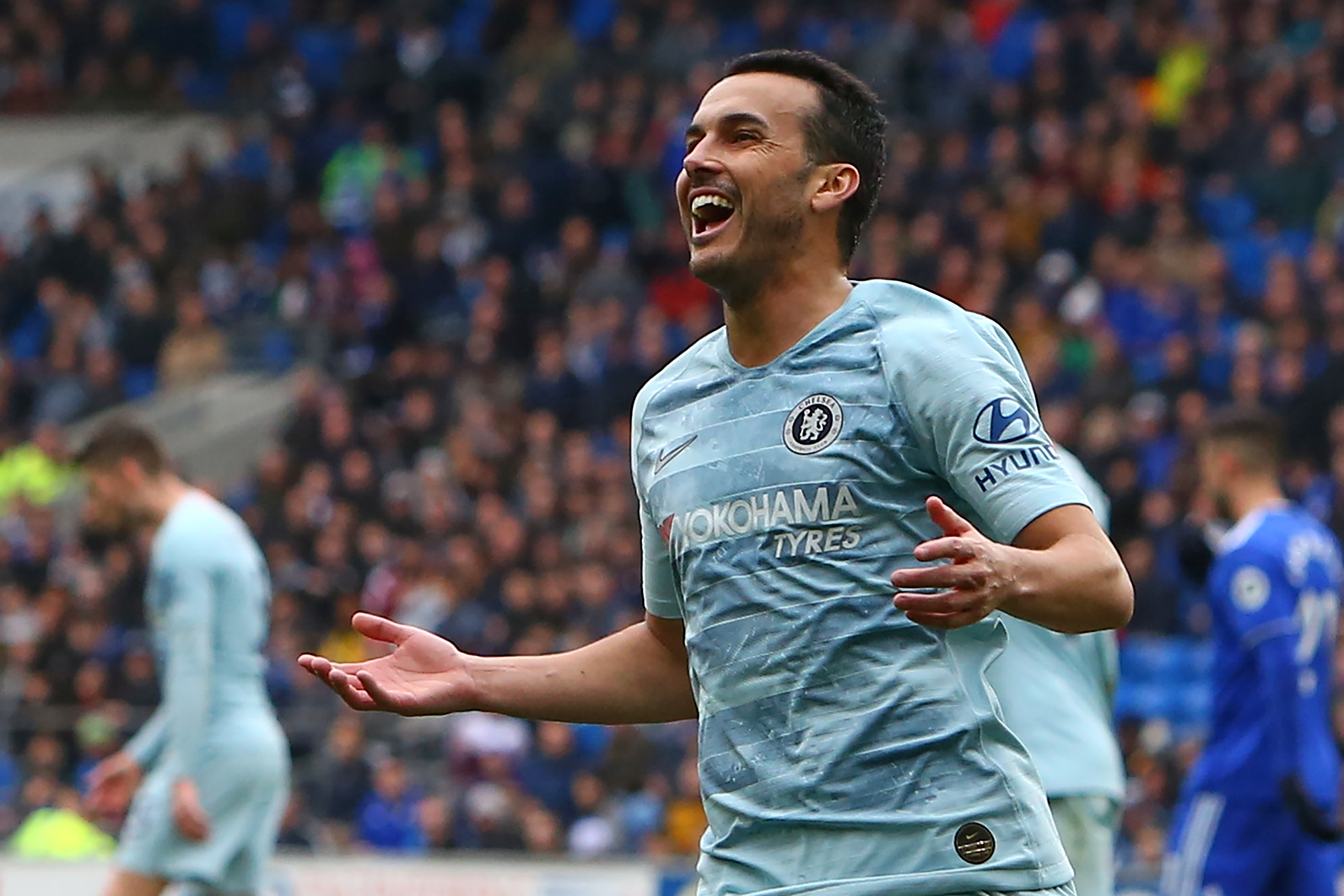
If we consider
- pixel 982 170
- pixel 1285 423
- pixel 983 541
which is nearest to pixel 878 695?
pixel 983 541

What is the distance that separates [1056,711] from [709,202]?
250 centimetres

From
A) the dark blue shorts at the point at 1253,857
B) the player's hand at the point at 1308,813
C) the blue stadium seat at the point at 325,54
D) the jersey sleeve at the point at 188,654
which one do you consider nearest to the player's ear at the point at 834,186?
the player's hand at the point at 1308,813

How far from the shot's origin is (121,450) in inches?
320

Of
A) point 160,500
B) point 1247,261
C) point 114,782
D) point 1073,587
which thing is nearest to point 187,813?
point 114,782

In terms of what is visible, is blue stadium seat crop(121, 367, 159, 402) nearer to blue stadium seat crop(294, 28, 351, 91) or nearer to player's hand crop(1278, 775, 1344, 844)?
blue stadium seat crop(294, 28, 351, 91)

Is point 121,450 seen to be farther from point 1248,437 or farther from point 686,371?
point 686,371

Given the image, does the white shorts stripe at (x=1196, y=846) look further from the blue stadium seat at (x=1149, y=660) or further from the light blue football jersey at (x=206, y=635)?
the blue stadium seat at (x=1149, y=660)

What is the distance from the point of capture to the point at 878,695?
342 centimetres

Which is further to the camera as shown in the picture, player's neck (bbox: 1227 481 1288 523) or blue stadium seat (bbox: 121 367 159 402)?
blue stadium seat (bbox: 121 367 159 402)

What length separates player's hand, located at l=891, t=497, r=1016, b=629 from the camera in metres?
3.02

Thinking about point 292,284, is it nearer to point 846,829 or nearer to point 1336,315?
point 1336,315

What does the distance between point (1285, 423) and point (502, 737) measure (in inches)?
204

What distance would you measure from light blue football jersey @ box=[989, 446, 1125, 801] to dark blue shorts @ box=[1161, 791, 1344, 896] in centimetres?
185

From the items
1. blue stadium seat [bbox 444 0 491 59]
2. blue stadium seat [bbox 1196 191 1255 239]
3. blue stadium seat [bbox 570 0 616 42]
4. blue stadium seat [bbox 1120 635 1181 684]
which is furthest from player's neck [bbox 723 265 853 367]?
blue stadium seat [bbox 444 0 491 59]
